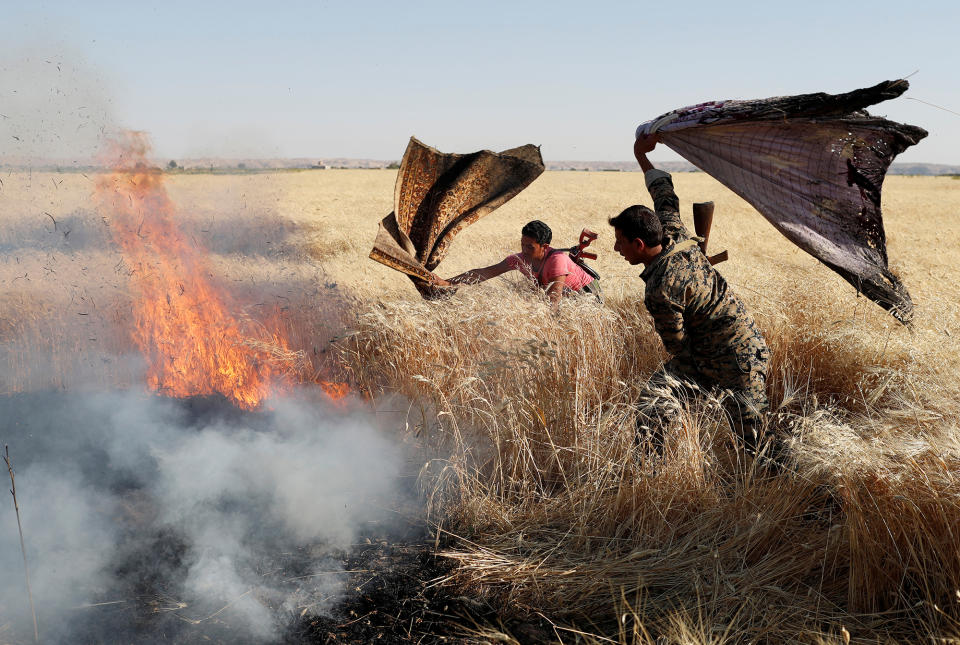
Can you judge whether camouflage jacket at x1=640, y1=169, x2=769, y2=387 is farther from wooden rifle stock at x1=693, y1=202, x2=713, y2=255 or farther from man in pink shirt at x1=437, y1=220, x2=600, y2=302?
man in pink shirt at x1=437, y1=220, x2=600, y2=302

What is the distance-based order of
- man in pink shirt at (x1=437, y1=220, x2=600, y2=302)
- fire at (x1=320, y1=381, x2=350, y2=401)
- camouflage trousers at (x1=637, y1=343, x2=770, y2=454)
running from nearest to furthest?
camouflage trousers at (x1=637, y1=343, x2=770, y2=454), fire at (x1=320, y1=381, x2=350, y2=401), man in pink shirt at (x1=437, y1=220, x2=600, y2=302)

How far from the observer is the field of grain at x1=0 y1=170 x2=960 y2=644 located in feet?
8.63

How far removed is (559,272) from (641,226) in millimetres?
2079

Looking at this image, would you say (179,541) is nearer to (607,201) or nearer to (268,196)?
(268,196)

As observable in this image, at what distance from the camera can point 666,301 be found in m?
3.42

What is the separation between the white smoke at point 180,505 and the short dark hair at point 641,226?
7.05 feet

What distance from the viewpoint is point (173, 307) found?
19.1 ft

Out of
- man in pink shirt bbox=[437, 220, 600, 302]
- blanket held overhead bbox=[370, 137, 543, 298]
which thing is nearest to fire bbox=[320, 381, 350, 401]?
blanket held overhead bbox=[370, 137, 543, 298]

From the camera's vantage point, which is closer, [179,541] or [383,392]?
[179,541]

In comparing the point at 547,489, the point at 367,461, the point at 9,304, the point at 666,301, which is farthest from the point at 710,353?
the point at 9,304

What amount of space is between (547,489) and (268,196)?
6.71 m

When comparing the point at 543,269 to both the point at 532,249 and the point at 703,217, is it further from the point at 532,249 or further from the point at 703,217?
the point at 703,217

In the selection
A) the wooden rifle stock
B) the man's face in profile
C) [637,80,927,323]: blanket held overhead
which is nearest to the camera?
[637,80,927,323]: blanket held overhead

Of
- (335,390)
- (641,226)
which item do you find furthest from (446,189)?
(641,226)
